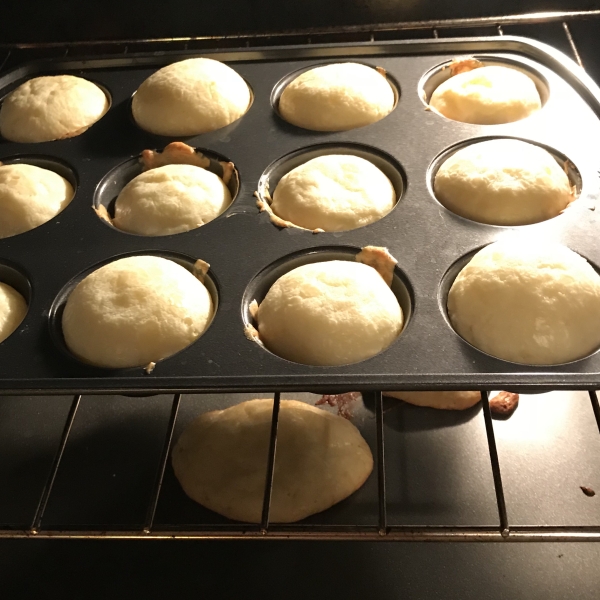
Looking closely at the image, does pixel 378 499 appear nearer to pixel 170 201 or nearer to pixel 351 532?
pixel 351 532

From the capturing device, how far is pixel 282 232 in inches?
66.2

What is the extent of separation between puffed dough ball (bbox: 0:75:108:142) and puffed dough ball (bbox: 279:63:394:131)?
73 cm

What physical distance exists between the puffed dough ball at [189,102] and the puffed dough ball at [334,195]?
1.35 ft

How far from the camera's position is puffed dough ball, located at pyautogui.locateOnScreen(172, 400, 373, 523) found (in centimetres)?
178

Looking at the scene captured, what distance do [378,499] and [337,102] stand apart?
1.28 meters

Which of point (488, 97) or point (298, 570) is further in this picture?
point (488, 97)

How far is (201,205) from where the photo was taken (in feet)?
6.05

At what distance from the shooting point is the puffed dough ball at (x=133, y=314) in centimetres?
148

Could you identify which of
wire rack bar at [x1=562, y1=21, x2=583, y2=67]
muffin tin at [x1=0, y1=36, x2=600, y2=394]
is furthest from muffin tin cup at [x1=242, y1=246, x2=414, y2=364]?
wire rack bar at [x1=562, y1=21, x2=583, y2=67]

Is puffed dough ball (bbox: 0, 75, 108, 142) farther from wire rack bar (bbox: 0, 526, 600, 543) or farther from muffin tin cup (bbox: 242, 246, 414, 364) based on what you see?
wire rack bar (bbox: 0, 526, 600, 543)

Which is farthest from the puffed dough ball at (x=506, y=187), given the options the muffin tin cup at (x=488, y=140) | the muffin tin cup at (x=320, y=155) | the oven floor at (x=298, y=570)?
the oven floor at (x=298, y=570)

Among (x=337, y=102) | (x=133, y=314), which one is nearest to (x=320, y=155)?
(x=337, y=102)

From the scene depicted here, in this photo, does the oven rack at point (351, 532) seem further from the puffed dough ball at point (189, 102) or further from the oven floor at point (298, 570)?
the puffed dough ball at point (189, 102)

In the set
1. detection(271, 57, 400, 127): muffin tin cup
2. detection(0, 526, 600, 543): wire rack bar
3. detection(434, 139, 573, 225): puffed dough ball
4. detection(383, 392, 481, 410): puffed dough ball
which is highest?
detection(271, 57, 400, 127): muffin tin cup
